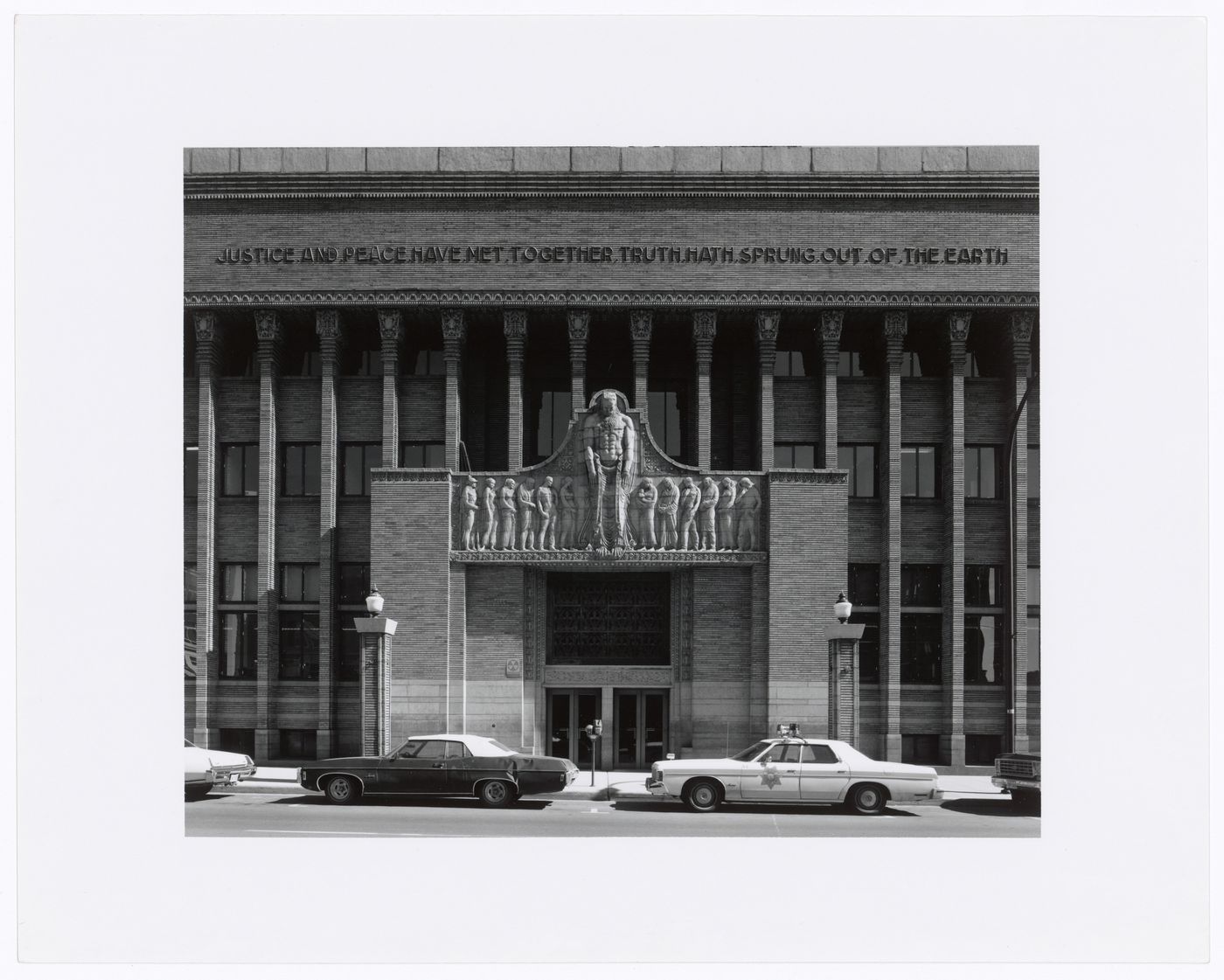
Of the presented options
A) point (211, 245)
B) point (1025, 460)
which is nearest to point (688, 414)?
point (1025, 460)

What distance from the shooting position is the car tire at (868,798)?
69.4 ft

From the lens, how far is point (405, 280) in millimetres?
27688

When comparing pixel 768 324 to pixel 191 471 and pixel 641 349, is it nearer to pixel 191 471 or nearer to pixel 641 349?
pixel 641 349

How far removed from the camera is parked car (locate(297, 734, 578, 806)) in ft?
72.2

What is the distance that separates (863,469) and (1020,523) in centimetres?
382

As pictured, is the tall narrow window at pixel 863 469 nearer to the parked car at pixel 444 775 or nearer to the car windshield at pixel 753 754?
the car windshield at pixel 753 754

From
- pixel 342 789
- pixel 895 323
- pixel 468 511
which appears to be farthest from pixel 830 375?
pixel 342 789

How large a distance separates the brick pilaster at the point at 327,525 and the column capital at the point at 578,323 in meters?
5.47

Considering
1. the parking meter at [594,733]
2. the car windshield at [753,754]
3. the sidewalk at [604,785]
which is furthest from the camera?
the parking meter at [594,733]

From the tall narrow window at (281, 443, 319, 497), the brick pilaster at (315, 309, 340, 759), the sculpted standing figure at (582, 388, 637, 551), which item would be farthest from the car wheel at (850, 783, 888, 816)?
the tall narrow window at (281, 443, 319, 497)

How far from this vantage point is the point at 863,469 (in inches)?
1140

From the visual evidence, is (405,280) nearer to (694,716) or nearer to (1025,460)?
(694,716)

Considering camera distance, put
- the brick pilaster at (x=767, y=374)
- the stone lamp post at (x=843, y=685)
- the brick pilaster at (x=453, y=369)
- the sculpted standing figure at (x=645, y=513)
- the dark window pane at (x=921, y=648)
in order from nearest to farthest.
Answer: the stone lamp post at (x=843, y=685) < the sculpted standing figure at (x=645, y=513) < the brick pilaster at (x=767, y=374) < the brick pilaster at (x=453, y=369) < the dark window pane at (x=921, y=648)

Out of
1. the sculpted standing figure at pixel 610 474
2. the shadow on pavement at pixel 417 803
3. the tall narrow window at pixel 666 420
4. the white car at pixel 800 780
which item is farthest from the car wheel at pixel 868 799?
the tall narrow window at pixel 666 420
